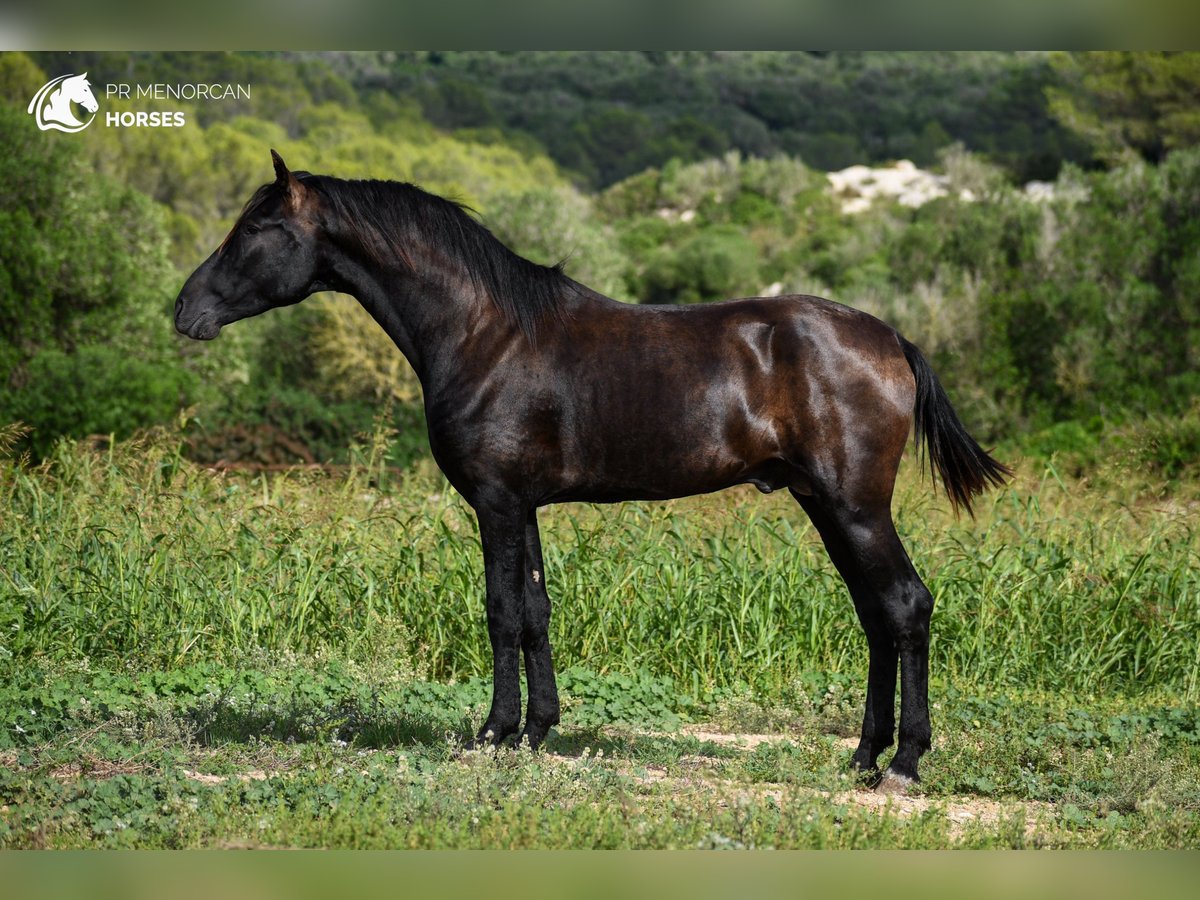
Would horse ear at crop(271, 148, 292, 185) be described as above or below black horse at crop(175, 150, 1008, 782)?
above

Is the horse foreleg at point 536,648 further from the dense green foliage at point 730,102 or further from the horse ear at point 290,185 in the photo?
the dense green foliage at point 730,102

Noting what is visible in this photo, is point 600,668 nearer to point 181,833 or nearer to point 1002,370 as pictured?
point 181,833

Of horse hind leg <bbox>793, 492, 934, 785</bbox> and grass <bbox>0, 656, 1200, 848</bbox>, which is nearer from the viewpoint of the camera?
grass <bbox>0, 656, 1200, 848</bbox>

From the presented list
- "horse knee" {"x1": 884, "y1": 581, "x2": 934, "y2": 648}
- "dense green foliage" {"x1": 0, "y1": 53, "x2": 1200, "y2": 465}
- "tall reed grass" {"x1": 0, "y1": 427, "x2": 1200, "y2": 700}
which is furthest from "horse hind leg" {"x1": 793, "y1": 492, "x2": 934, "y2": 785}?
"dense green foliage" {"x1": 0, "y1": 53, "x2": 1200, "y2": 465}

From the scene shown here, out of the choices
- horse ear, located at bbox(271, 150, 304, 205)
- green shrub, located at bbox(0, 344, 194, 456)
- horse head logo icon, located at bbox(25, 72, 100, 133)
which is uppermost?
horse head logo icon, located at bbox(25, 72, 100, 133)

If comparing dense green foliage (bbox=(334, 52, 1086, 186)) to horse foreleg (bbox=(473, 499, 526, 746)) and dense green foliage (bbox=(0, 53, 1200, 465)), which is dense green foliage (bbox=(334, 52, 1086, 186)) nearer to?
dense green foliage (bbox=(0, 53, 1200, 465))

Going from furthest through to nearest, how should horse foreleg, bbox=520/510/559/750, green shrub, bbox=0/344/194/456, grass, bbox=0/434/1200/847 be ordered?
1. green shrub, bbox=0/344/194/456
2. horse foreleg, bbox=520/510/559/750
3. grass, bbox=0/434/1200/847

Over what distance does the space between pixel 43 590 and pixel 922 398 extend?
4909 mm

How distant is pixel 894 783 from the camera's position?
197 inches

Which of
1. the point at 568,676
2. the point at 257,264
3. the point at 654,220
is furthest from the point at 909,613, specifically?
the point at 654,220

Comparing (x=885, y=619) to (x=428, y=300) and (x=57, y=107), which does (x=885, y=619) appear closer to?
(x=428, y=300)

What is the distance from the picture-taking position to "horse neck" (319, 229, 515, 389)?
5.12 metres

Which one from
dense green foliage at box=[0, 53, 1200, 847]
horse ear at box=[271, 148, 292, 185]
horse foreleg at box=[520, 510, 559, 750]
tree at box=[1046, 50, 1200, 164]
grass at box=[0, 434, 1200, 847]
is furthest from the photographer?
tree at box=[1046, 50, 1200, 164]

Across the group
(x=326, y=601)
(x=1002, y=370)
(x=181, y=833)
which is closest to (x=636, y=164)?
(x=1002, y=370)
